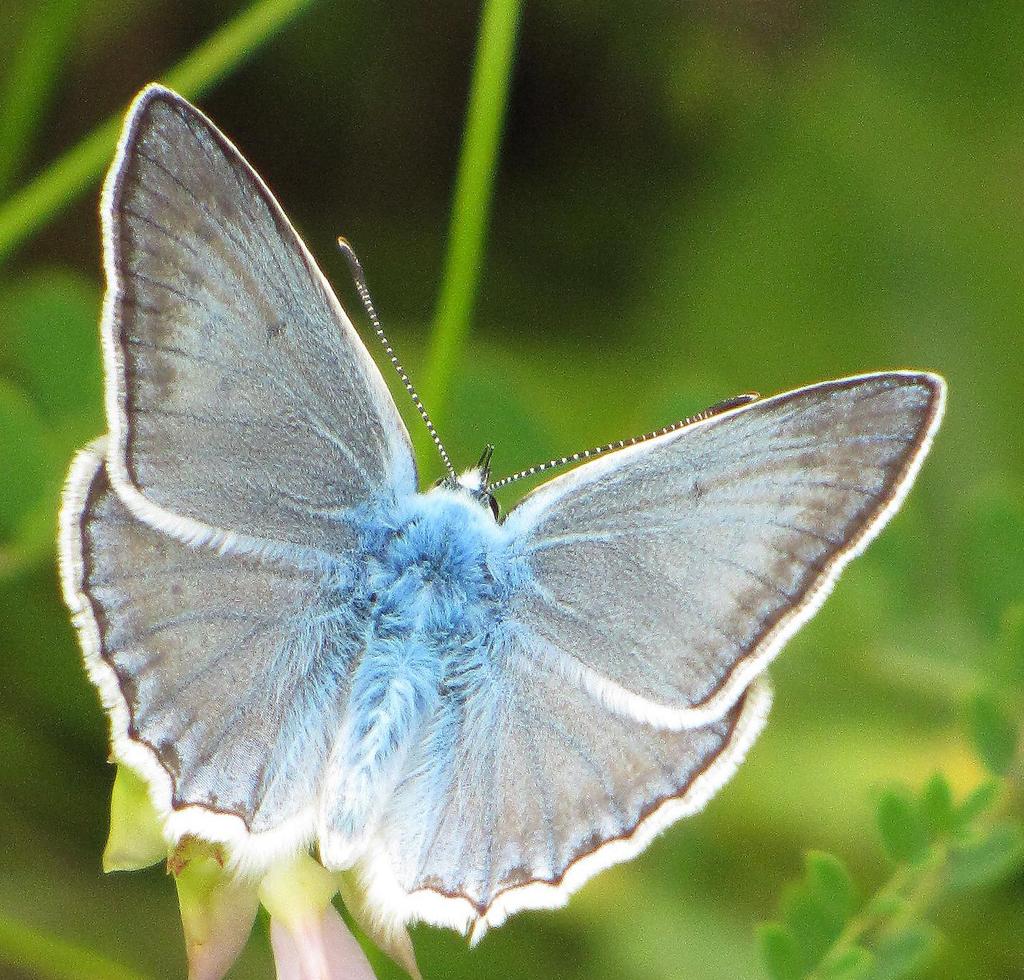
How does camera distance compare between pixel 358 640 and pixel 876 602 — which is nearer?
pixel 358 640

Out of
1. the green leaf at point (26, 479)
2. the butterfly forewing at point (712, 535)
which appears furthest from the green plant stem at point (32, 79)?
the butterfly forewing at point (712, 535)

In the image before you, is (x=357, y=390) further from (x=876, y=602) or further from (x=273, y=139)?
(x=273, y=139)

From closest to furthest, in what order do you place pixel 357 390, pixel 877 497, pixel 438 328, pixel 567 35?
pixel 877 497 < pixel 357 390 < pixel 438 328 < pixel 567 35

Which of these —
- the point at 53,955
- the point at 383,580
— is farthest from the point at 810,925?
the point at 53,955

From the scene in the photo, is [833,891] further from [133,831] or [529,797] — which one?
[133,831]

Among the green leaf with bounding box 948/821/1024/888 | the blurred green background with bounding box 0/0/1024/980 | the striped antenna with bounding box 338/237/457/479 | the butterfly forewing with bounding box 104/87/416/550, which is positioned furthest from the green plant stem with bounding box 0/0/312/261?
the green leaf with bounding box 948/821/1024/888

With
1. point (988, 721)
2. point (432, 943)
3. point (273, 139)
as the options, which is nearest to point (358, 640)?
point (988, 721)
